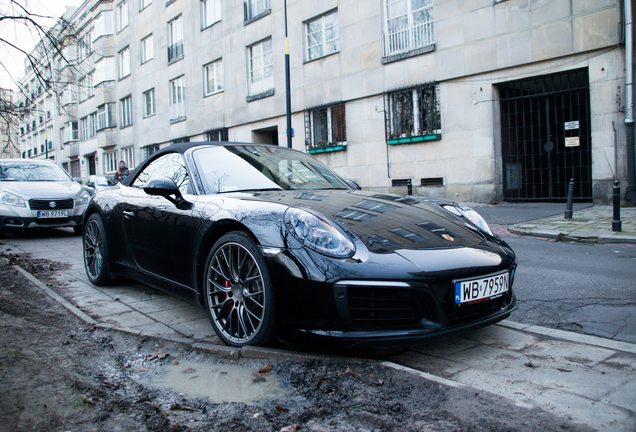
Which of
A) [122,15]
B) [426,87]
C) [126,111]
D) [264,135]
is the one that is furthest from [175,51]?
[426,87]

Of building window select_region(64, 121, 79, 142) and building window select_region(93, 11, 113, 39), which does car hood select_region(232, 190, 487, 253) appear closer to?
building window select_region(93, 11, 113, 39)

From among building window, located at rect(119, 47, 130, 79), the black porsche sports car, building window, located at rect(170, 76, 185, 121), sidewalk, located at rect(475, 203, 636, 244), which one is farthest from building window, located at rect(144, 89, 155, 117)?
the black porsche sports car

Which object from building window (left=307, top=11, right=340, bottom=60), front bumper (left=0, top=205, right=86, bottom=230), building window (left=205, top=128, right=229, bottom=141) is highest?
building window (left=307, top=11, right=340, bottom=60)

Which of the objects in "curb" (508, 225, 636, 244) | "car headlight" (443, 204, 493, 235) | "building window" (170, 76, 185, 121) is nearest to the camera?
"car headlight" (443, 204, 493, 235)

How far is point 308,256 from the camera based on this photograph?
8.88 feet

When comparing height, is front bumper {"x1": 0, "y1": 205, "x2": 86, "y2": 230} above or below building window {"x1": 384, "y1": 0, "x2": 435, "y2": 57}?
below

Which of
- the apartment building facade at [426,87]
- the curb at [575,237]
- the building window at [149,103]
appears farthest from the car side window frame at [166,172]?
the building window at [149,103]

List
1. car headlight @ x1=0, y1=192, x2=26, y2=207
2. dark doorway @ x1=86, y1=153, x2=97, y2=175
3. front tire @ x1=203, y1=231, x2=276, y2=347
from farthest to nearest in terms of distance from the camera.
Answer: dark doorway @ x1=86, y1=153, x2=97, y2=175 < car headlight @ x1=0, y1=192, x2=26, y2=207 < front tire @ x1=203, y1=231, x2=276, y2=347

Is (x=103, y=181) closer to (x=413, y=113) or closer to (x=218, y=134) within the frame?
(x=218, y=134)

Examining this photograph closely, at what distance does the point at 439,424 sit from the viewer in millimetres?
2066

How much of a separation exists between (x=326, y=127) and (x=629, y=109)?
32.7 feet

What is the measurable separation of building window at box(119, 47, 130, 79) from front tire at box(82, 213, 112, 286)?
32.1 m

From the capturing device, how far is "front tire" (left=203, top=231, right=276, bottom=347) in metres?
2.85

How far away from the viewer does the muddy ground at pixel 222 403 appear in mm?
2109
